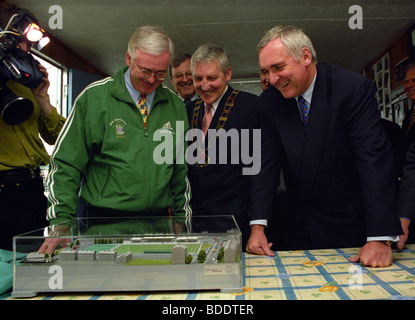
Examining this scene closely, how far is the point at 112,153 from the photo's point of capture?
4.50 feet

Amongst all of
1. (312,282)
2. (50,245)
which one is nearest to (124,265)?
(50,245)

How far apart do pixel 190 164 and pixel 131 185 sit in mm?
478

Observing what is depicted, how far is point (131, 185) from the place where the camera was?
137 cm

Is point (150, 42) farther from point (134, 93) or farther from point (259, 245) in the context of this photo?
point (259, 245)

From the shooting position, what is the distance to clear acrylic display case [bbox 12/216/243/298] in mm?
875

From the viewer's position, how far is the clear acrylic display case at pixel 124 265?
0.87 metres

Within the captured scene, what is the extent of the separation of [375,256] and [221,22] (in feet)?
10.3

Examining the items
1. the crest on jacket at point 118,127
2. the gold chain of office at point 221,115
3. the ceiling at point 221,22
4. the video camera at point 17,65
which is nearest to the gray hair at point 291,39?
the gold chain of office at point 221,115

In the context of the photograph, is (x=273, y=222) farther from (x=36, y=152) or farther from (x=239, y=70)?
(x=239, y=70)

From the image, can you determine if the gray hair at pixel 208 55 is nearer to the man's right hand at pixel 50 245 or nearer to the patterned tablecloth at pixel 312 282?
the patterned tablecloth at pixel 312 282

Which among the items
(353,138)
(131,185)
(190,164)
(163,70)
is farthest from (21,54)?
(353,138)

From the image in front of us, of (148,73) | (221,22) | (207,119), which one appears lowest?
(207,119)

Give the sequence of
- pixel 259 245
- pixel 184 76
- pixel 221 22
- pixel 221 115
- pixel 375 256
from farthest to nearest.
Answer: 1. pixel 221 22
2. pixel 184 76
3. pixel 221 115
4. pixel 259 245
5. pixel 375 256

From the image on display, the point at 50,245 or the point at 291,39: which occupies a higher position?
the point at 291,39
